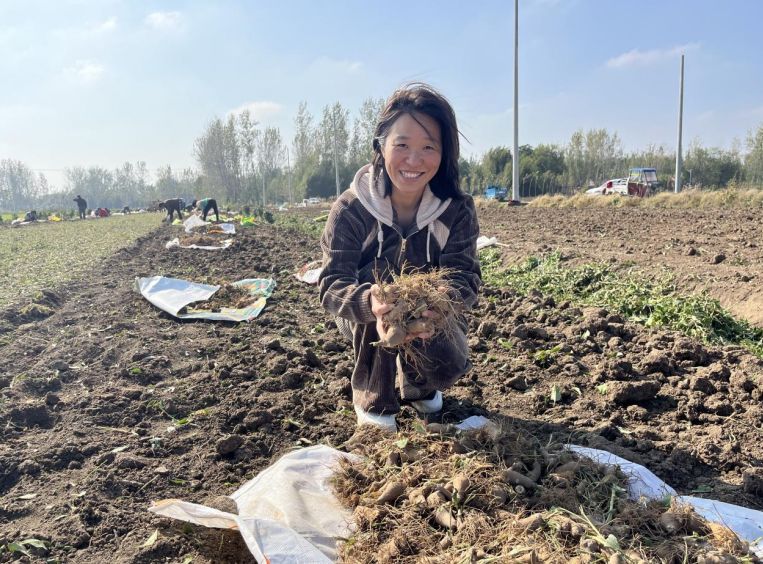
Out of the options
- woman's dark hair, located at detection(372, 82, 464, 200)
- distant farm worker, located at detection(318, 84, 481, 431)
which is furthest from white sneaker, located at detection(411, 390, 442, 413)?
woman's dark hair, located at detection(372, 82, 464, 200)

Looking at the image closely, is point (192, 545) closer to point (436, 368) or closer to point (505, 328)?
point (436, 368)

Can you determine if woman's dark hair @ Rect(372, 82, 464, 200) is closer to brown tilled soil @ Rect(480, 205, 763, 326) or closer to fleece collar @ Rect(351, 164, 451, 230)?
fleece collar @ Rect(351, 164, 451, 230)

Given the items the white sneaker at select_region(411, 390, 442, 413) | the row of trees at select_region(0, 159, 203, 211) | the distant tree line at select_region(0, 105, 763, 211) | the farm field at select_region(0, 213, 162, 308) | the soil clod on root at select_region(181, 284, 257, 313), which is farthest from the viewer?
the row of trees at select_region(0, 159, 203, 211)

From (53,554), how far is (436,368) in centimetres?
176

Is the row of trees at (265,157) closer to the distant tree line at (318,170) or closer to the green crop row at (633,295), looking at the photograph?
the distant tree line at (318,170)

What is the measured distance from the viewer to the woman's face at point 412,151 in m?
2.56

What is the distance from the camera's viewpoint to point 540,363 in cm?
379

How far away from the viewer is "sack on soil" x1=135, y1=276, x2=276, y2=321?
221 inches

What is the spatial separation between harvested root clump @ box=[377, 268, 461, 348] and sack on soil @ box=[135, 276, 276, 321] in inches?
139

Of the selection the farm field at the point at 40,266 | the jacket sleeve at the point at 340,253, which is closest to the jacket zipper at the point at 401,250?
the jacket sleeve at the point at 340,253

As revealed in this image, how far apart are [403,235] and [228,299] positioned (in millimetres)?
4130

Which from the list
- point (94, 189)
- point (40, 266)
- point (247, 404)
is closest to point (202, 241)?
point (40, 266)

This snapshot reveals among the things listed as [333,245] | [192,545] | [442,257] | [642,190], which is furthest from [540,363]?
[642,190]

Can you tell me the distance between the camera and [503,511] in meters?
1.83
